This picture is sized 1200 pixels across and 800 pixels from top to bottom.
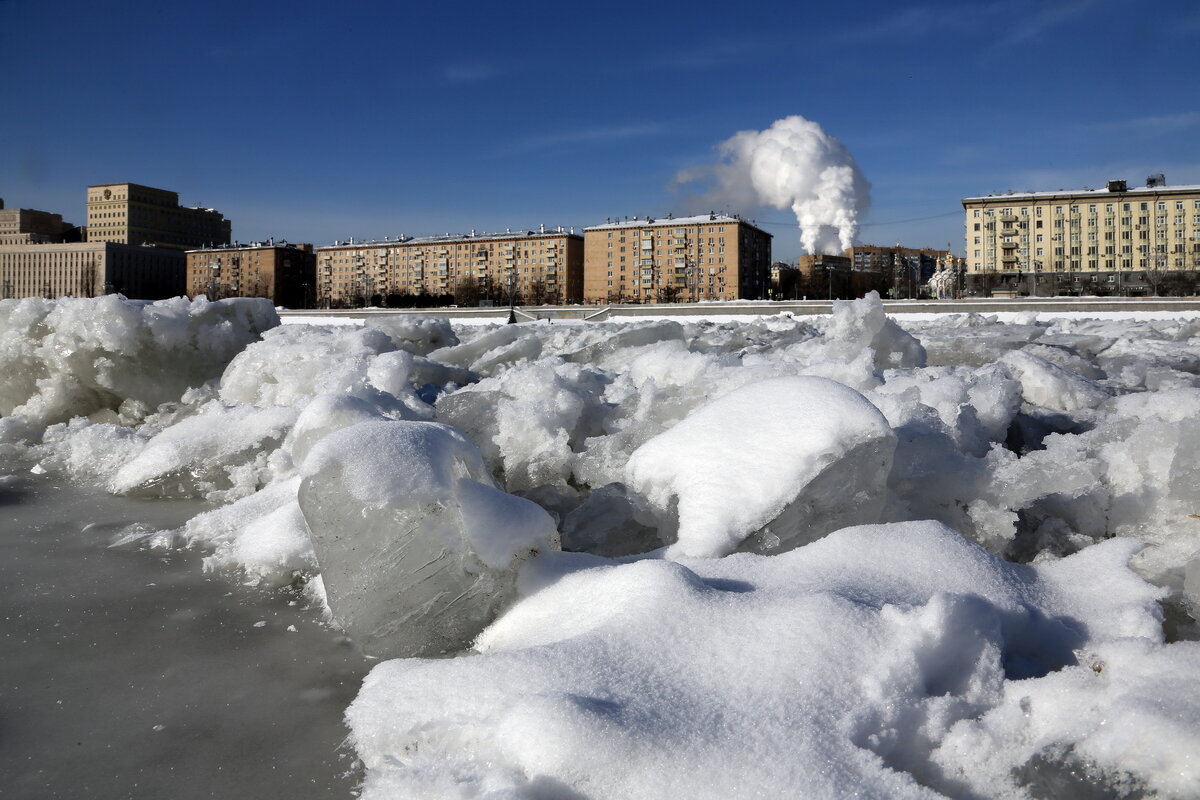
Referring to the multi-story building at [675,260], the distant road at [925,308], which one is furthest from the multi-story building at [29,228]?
the distant road at [925,308]

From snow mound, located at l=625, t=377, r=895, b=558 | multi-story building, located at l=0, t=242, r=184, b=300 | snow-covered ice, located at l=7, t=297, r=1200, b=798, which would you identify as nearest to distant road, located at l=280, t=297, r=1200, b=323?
snow-covered ice, located at l=7, t=297, r=1200, b=798

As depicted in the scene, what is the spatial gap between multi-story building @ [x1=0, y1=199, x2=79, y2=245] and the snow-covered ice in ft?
391

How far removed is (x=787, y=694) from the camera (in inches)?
52.9

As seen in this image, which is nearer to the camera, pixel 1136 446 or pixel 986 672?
pixel 986 672

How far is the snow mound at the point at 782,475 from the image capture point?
6.97 ft

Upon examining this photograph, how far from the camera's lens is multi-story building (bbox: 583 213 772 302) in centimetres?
7956

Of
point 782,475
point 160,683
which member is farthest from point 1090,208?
point 160,683

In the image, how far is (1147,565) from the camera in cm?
204

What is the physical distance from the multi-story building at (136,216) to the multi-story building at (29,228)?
4739 millimetres

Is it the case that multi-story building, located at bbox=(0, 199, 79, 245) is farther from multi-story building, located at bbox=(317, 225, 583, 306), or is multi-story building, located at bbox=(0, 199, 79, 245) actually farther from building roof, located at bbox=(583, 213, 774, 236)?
building roof, located at bbox=(583, 213, 774, 236)

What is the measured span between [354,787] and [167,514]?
2.28 m

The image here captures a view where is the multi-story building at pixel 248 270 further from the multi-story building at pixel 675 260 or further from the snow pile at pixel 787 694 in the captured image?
the snow pile at pixel 787 694

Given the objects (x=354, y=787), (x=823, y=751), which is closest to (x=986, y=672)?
(x=823, y=751)

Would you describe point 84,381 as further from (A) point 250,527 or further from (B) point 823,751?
(B) point 823,751
